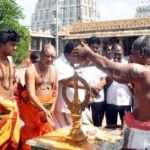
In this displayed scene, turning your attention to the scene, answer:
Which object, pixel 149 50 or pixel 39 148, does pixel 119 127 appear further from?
pixel 149 50

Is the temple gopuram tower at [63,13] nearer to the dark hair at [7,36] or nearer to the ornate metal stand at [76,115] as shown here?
the dark hair at [7,36]

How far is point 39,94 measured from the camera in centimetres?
443

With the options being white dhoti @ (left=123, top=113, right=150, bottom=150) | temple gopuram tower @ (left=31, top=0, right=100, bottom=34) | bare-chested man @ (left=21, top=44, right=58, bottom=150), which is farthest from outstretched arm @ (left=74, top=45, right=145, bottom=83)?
temple gopuram tower @ (left=31, top=0, right=100, bottom=34)

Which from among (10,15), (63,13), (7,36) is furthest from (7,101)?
(63,13)

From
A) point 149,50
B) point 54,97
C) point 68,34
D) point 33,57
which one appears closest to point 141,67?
point 149,50

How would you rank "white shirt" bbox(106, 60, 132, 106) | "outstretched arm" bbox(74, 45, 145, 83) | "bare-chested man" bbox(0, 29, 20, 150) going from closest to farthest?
"outstretched arm" bbox(74, 45, 145, 83), "bare-chested man" bbox(0, 29, 20, 150), "white shirt" bbox(106, 60, 132, 106)

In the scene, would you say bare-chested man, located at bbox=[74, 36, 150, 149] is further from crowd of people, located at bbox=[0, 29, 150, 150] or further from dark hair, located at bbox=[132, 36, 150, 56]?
crowd of people, located at bbox=[0, 29, 150, 150]

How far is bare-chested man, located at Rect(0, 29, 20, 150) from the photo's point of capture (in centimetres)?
388

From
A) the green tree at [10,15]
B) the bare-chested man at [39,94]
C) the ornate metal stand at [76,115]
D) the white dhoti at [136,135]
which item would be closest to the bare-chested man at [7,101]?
the bare-chested man at [39,94]

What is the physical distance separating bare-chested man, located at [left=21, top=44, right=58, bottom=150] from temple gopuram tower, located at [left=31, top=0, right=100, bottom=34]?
170ft

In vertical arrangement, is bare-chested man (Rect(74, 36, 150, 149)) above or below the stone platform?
above

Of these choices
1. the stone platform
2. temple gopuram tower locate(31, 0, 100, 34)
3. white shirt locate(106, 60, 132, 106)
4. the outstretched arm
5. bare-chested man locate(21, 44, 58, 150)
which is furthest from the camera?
temple gopuram tower locate(31, 0, 100, 34)

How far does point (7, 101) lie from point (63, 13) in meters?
56.9

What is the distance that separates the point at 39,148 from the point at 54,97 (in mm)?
1404
